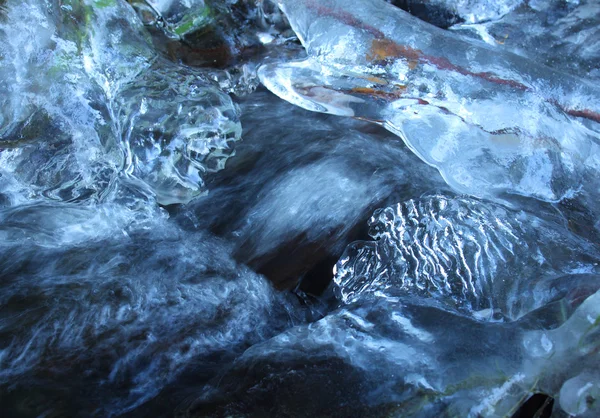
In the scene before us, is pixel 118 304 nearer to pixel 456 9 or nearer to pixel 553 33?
pixel 456 9

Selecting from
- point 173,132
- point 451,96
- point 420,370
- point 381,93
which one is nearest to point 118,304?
point 173,132

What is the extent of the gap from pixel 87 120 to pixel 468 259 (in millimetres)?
1628

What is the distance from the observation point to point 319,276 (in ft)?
6.79

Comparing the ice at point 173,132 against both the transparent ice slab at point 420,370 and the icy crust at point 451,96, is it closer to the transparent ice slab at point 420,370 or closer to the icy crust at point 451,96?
the icy crust at point 451,96

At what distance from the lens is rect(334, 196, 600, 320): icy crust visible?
1.72 m

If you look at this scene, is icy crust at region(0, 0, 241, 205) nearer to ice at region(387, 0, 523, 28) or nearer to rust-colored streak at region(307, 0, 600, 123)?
rust-colored streak at region(307, 0, 600, 123)

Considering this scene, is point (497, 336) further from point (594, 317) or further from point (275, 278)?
point (275, 278)

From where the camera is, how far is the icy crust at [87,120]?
1999mm

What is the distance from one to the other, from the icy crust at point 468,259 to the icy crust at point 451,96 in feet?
0.55

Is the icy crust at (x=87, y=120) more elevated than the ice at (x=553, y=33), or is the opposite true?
the ice at (x=553, y=33)

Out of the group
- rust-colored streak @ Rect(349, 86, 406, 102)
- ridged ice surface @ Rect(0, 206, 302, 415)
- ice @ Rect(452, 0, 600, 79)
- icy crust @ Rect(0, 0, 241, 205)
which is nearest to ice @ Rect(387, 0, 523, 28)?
ice @ Rect(452, 0, 600, 79)

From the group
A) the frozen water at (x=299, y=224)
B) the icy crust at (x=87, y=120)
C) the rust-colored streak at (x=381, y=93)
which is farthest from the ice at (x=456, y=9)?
the icy crust at (x=87, y=120)

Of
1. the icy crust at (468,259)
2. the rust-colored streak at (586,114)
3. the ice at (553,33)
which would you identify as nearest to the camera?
the icy crust at (468,259)

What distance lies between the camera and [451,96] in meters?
2.10
